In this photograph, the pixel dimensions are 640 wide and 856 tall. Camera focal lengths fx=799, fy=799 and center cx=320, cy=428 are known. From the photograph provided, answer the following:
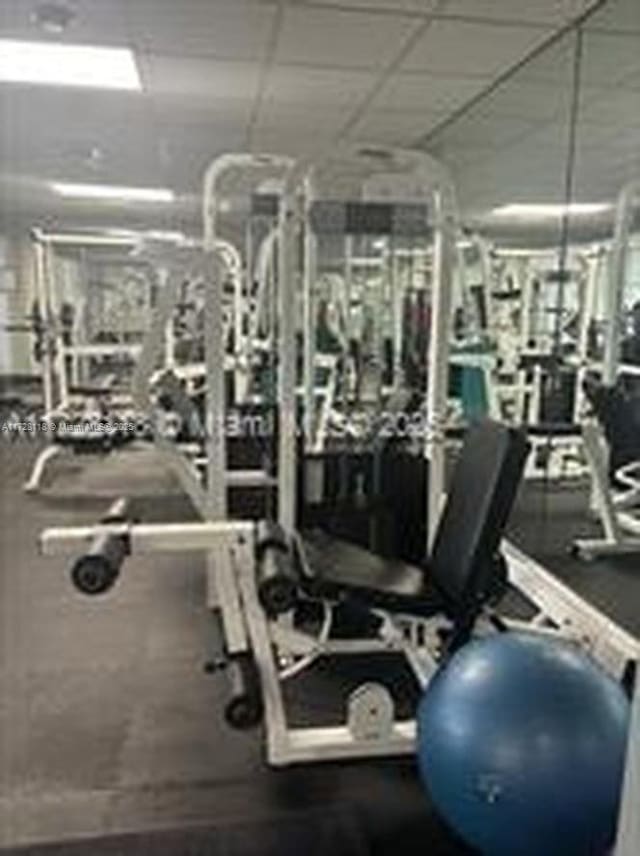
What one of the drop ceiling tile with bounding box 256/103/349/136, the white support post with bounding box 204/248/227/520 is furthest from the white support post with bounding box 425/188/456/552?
the drop ceiling tile with bounding box 256/103/349/136

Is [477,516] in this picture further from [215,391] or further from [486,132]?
[486,132]

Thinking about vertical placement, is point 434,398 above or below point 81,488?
above

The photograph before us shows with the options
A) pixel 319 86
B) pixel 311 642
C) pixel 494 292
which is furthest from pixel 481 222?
pixel 311 642

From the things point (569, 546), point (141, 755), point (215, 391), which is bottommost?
point (141, 755)

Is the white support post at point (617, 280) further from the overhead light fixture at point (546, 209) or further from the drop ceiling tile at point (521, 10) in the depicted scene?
the drop ceiling tile at point (521, 10)

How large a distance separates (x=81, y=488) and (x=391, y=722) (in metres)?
3.56

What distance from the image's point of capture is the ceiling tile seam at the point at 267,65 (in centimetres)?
291

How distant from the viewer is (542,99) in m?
4.04

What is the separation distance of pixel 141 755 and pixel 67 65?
9.60ft

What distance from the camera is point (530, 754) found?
5.03 feet

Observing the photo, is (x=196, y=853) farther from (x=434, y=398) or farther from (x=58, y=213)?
(x=58, y=213)

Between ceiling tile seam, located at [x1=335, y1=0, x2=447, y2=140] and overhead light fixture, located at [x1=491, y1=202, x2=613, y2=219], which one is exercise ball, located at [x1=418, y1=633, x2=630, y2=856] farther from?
overhead light fixture, located at [x1=491, y1=202, x2=613, y2=219]

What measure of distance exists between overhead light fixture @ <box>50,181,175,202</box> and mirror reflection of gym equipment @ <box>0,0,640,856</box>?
153 centimetres

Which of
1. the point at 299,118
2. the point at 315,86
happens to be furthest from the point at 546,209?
the point at 315,86
